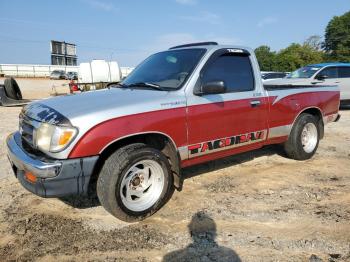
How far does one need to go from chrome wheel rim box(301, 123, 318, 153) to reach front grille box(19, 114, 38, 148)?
4537 millimetres

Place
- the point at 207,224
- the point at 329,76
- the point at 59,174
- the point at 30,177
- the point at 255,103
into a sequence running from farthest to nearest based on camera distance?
the point at 329,76, the point at 255,103, the point at 207,224, the point at 30,177, the point at 59,174

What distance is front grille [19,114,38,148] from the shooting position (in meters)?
3.88

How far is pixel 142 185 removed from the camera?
4.14 m

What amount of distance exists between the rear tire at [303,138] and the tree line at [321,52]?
195 feet

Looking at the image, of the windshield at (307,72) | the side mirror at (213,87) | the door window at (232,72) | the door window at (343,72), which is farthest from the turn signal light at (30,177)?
the door window at (343,72)

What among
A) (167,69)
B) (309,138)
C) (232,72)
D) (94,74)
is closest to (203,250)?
(167,69)

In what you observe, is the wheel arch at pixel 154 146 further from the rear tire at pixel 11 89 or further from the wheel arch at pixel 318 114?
the rear tire at pixel 11 89

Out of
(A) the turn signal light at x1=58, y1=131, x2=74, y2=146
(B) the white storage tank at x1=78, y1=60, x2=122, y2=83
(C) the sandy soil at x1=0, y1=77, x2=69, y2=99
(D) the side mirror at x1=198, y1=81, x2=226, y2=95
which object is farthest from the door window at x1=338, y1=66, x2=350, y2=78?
(B) the white storage tank at x1=78, y1=60, x2=122, y2=83

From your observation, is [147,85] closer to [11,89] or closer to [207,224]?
[207,224]

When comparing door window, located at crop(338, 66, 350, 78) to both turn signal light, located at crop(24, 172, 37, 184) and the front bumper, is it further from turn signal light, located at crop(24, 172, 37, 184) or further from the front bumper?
turn signal light, located at crop(24, 172, 37, 184)

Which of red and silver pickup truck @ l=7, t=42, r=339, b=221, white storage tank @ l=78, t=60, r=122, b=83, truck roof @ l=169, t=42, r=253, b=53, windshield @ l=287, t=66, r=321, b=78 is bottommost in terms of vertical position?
red and silver pickup truck @ l=7, t=42, r=339, b=221

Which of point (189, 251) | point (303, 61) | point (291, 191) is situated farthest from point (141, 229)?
point (303, 61)

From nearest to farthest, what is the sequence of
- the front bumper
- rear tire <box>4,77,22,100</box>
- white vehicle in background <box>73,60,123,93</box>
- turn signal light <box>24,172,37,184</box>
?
the front bumper → turn signal light <box>24,172,37,184</box> → rear tire <box>4,77,22,100</box> → white vehicle in background <box>73,60,123,93</box>

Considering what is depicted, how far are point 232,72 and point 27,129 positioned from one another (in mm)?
2796
